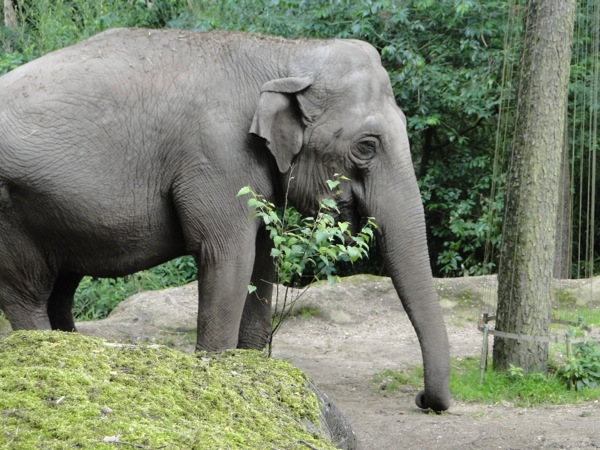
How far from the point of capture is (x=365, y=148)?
7.11 meters

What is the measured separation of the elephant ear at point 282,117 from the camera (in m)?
6.85

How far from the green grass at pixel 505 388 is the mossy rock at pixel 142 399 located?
463cm

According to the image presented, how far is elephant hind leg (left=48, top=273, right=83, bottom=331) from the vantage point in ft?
25.5

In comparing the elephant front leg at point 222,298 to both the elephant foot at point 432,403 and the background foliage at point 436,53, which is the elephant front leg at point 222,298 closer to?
the elephant foot at point 432,403

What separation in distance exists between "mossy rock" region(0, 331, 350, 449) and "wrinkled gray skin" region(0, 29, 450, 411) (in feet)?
9.81

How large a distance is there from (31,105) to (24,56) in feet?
21.8

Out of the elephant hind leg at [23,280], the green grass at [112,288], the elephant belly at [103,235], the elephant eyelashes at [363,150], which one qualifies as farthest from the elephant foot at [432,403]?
the green grass at [112,288]

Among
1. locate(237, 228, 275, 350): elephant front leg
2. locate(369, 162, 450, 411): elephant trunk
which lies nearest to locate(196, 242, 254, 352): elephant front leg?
locate(237, 228, 275, 350): elephant front leg

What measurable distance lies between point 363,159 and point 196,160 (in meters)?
1.18

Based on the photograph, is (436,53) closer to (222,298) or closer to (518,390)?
(518,390)

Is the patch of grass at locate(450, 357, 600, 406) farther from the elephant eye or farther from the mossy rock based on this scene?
the mossy rock

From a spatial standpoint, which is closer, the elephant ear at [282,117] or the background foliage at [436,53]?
the elephant ear at [282,117]

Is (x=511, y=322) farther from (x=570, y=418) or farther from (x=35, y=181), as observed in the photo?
(x=35, y=181)

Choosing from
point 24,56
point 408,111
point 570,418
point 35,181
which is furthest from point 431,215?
point 35,181
